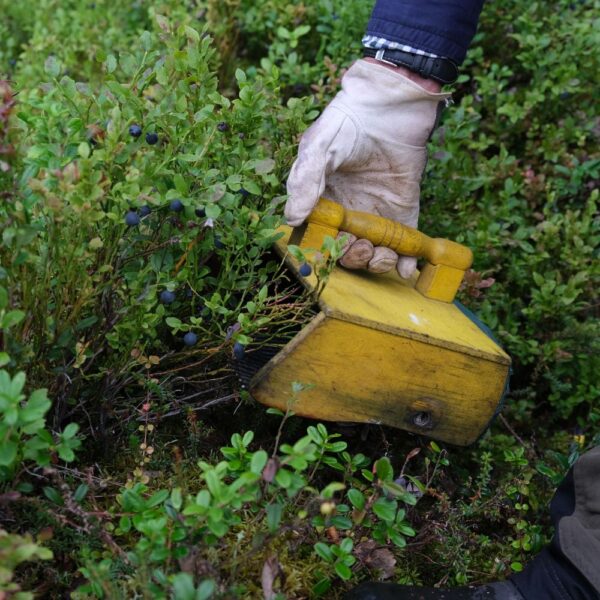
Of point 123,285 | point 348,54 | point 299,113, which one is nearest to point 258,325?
point 123,285

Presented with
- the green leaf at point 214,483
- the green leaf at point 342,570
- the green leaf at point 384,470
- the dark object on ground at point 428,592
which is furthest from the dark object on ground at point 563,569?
the green leaf at point 214,483

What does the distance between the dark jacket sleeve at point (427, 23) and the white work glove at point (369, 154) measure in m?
0.10

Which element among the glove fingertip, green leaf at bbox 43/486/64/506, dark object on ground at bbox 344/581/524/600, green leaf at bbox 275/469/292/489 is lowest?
dark object on ground at bbox 344/581/524/600

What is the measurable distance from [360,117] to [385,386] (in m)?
0.69

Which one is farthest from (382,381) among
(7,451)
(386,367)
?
(7,451)

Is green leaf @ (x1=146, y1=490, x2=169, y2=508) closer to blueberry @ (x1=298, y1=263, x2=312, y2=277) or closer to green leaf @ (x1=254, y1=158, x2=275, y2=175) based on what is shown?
blueberry @ (x1=298, y1=263, x2=312, y2=277)

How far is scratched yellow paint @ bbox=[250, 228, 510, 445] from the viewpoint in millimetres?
1793

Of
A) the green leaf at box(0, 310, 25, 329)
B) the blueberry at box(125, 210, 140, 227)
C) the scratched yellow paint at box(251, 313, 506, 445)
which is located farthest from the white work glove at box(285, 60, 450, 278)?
the green leaf at box(0, 310, 25, 329)

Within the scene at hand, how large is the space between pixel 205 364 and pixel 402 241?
24.1 inches

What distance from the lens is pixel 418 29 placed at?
2.03 meters

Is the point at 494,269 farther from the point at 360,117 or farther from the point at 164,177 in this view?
the point at 164,177

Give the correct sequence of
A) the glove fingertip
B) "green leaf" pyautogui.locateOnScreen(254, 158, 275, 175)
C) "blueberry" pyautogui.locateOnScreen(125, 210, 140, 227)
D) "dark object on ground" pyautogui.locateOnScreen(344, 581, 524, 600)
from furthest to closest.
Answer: the glove fingertip, "green leaf" pyautogui.locateOnScreen(254, 158, 275, 175), "dark object on ground" pyautogui.locateOnScreen(344, 581, 524, 600), "blueberry" pyautogui.locateOnScreen(125, 210, 140, 227)

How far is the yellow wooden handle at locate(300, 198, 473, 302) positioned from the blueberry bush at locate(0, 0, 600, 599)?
0.13 metres

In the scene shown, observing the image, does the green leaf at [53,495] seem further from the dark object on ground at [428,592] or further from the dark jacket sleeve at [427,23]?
the dark jacket sleeve at [427,23]
